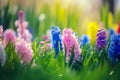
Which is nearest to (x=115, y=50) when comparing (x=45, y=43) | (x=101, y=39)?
(x=101, y=39)

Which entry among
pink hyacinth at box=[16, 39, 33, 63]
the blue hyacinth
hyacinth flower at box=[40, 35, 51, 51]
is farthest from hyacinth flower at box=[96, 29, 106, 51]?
pink hyacinth at box=[16, 39, 33, 63]

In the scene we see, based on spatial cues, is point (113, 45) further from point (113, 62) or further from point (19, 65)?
point (19, 65)

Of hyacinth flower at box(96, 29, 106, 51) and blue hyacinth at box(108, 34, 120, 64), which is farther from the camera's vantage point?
hyacinth flower at box(96, 29, 106, 51)

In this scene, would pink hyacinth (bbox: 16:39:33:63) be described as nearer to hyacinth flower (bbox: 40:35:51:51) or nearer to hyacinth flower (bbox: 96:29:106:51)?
hyacinth flower (bbox: 40:35:51:51)

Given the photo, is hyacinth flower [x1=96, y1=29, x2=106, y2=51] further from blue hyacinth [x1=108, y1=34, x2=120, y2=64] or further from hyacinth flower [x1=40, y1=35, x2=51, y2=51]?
hyacinth flower [x1=40, y1=35, x2=51, y2=51]

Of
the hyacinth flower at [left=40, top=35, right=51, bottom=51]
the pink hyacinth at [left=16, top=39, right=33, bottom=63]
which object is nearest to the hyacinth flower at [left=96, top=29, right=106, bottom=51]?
the hyacinth flower at [left=40, top=35, right=51, bottom=51]

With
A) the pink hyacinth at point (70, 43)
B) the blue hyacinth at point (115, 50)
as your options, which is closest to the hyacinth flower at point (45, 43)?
the pink hyacinth at point (70, 43)

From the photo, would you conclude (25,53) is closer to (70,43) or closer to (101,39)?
(70,43)

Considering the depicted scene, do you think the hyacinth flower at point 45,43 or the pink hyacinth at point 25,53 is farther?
the hyacinth flower at point 45,43

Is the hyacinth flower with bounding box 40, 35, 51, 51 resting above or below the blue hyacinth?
above

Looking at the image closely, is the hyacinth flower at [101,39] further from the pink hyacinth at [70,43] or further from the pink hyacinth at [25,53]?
the pink hyacinth at [25,53]

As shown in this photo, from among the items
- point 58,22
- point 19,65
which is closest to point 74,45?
point 19,65

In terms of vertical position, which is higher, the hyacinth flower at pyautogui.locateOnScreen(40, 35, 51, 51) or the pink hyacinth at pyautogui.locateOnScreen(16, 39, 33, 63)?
the hyacinth flower at pyautogui.locateOnScreen(40, 35, 51, 51)
